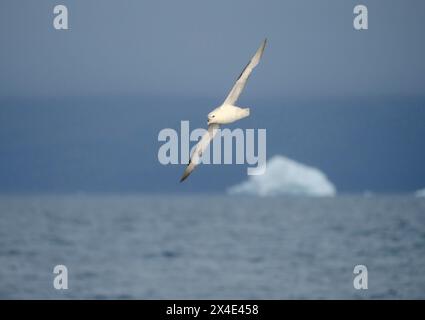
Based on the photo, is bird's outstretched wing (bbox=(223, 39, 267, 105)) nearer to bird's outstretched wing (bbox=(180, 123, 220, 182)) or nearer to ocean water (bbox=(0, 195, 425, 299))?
bird's outstretched wing (bbox=(180, 123, 220, 182))

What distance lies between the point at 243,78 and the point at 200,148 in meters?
1.45

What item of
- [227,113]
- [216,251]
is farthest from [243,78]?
[216,251]

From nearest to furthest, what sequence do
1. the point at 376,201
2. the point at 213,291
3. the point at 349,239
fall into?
the point at 213,291
the point at 349,239
the point at 376,201

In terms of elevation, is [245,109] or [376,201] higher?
[376,201]

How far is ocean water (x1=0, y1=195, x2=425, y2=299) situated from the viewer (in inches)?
1469

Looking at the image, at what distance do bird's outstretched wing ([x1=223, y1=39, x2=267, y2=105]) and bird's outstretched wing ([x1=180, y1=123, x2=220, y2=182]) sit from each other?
52 centimetres

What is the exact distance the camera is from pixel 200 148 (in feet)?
62.0

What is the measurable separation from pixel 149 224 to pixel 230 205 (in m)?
21.9

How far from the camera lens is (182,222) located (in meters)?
63.3

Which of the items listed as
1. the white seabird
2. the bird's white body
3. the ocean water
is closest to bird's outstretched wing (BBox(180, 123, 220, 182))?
the white seabird

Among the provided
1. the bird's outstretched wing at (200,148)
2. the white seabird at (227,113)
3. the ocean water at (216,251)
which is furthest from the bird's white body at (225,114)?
the ocean water at (216,251)
